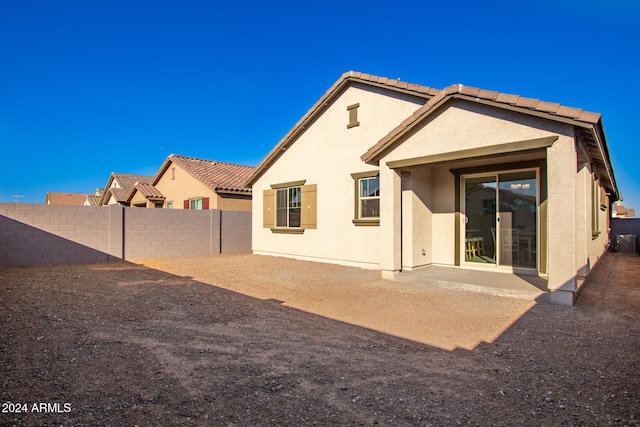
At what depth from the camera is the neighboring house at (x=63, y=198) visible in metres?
46.8

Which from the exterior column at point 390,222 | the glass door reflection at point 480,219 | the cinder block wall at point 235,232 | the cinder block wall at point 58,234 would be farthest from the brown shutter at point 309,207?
the cinder block wall at point 58,234

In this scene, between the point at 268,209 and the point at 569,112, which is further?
the point at 268,209

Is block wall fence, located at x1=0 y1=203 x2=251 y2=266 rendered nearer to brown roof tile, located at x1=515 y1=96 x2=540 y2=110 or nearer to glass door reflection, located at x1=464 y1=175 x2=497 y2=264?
glass door reflection, located at x1=464 y1=175 x2=497 y2=264

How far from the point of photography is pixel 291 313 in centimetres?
579

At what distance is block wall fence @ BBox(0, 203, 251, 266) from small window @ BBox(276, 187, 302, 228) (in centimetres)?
351

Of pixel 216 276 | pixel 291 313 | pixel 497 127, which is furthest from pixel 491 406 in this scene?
pixel 216 276

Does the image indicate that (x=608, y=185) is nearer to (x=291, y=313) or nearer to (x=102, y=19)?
(x=291, y=313)

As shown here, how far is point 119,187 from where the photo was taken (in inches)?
1075

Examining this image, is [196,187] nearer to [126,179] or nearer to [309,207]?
[309,207]

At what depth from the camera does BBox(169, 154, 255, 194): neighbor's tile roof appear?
17.8 m

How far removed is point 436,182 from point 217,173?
13.3 meters

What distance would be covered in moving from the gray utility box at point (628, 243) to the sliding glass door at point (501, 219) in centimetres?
1414

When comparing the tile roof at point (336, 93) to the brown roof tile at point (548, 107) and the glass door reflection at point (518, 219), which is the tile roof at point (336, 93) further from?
the brown roof tile at point (548, 107)

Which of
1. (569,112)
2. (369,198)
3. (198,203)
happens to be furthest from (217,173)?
(569,112)
